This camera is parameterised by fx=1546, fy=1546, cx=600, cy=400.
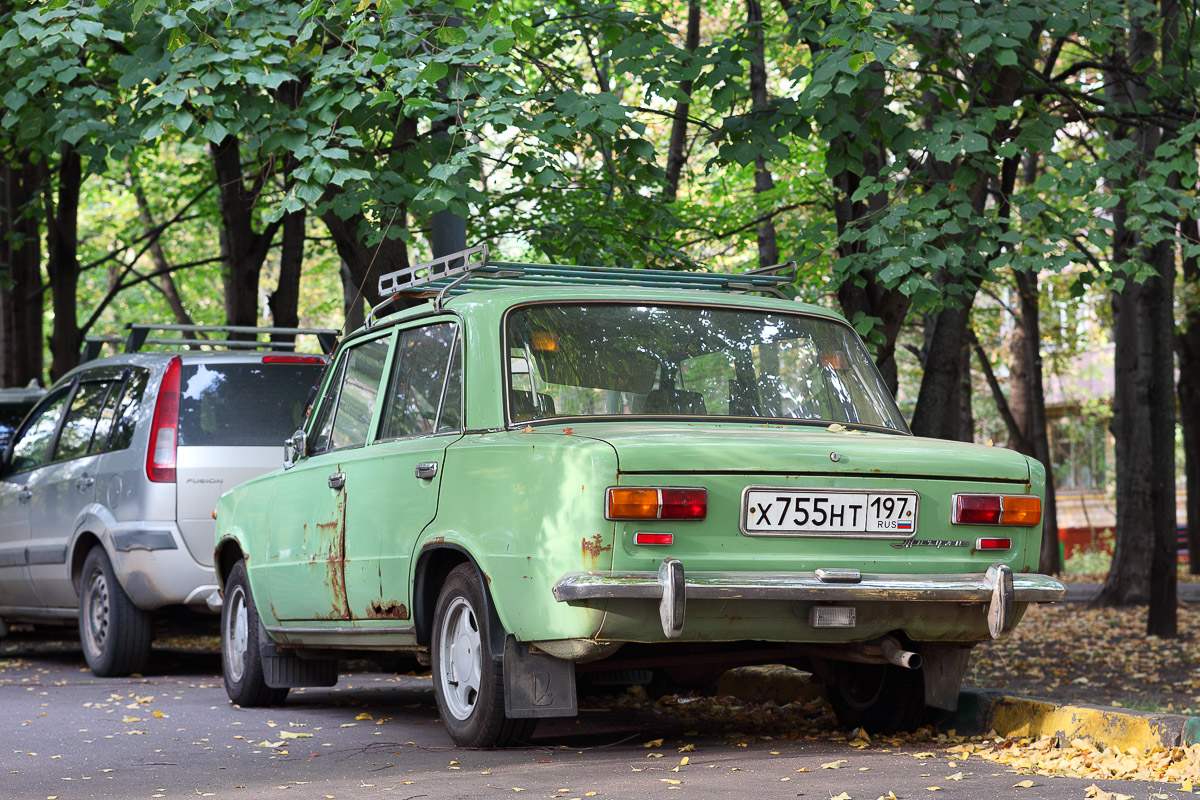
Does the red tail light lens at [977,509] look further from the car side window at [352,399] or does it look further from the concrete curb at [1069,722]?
the car side window at [352,399]

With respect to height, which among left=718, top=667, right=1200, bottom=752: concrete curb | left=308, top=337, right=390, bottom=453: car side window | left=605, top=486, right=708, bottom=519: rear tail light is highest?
left=308, top=337, right=390, bottom=453: car side window

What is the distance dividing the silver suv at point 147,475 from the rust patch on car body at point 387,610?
8.26 ft

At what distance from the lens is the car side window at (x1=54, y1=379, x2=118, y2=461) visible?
1048 centimetres

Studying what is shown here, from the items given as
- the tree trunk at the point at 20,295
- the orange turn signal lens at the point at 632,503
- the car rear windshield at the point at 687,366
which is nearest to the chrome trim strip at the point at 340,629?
the car rear windshield at the point at 687,366

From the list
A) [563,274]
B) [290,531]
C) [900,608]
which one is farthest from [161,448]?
[900,608]

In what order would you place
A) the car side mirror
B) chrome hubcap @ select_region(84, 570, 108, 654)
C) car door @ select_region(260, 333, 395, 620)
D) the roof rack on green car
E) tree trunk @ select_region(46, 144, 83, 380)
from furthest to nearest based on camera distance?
tree trunk @ select_region(46, 144, 83, 380) → chrome hubcap @ select_region(84, 570, 108, 654) → the car side mirror → car door @ select_region(260, 333, 395, 620) → the roof rack on green car

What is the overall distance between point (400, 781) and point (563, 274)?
2660 millimetres

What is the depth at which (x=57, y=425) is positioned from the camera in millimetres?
11102

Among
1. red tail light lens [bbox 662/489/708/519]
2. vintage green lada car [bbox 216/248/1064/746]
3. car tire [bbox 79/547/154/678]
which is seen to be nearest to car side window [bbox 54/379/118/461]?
car tire [bbox 79/547/154/678]

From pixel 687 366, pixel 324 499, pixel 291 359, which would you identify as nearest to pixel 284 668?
pixel 324 499

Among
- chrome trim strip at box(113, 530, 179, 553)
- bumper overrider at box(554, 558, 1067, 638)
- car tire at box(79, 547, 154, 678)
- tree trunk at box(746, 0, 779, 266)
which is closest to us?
bumper overrider at box(554, 558, 1067, 638)

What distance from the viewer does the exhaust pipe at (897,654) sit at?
5984 millimetres

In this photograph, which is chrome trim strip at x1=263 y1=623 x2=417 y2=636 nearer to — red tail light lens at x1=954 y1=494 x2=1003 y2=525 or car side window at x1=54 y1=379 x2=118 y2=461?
red tail light lens at x1=954 y1=494 x2=1003 y2=525

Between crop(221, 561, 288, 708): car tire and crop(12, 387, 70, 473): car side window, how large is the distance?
321cm
